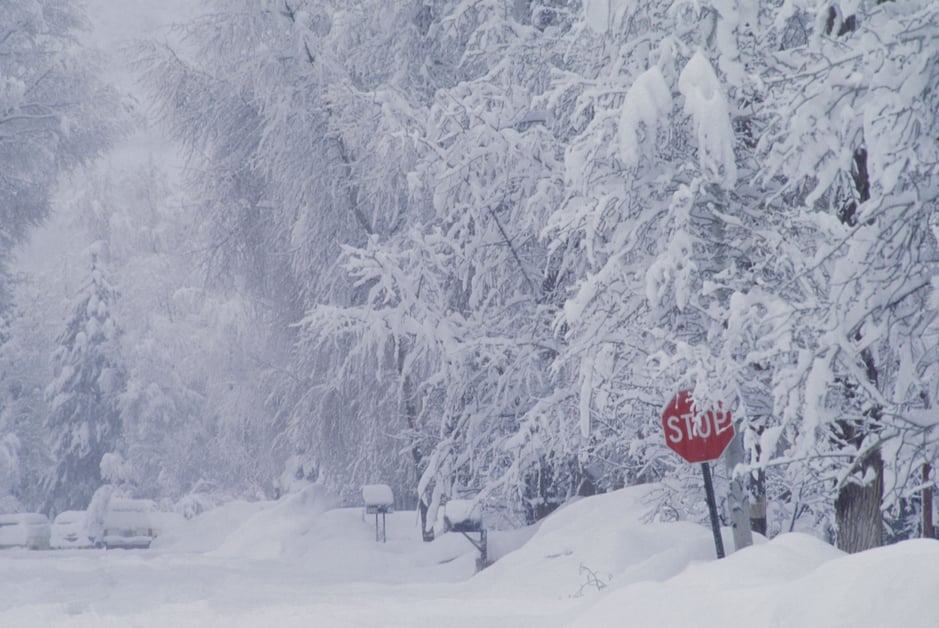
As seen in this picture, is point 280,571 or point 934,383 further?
point 280,571

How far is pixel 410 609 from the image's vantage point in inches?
330

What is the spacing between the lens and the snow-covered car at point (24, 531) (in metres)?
28.1

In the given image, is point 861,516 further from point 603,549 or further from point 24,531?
point 24,531

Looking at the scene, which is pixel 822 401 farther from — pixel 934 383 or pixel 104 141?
pixel 104 141

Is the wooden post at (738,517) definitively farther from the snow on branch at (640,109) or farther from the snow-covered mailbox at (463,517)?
the snow-covered mailbox at (463,517)

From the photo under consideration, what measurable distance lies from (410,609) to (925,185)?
184 inches

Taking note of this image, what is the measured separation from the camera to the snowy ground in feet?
14.1

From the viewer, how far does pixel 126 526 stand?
31.6 m

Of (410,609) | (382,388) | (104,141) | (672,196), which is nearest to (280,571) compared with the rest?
(382,388)

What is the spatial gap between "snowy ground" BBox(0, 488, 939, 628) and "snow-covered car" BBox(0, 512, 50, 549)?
8.45 metres

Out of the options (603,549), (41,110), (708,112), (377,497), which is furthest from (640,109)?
(41,110)

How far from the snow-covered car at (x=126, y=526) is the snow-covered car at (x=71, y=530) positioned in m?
1.45

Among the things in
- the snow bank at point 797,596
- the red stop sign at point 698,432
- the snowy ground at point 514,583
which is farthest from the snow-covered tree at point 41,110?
the snow bank at point 797,596

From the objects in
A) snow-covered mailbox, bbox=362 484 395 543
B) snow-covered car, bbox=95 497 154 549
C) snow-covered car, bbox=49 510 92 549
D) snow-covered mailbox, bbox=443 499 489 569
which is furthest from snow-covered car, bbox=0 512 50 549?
snow-covered mailbox, bbox=443 499 489 569
